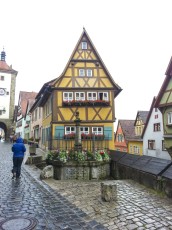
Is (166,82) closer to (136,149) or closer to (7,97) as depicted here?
(136,149)

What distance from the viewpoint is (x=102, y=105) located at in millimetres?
20875

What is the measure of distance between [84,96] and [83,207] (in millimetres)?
15832

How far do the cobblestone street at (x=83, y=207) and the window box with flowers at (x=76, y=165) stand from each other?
324 cm

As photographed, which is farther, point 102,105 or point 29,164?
point 102,105

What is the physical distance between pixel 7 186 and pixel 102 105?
14.3m

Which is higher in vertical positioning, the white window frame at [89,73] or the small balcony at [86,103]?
the white window frame at [89,73]

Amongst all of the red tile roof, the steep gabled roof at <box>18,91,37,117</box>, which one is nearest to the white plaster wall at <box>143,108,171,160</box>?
the steep gabled roof at <box>18,91,37,117</box>

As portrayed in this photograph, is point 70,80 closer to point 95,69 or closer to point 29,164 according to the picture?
point 95,69

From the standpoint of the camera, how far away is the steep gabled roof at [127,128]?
3786 cm

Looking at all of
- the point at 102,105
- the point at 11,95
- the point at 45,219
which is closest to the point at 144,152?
the point at 102,105

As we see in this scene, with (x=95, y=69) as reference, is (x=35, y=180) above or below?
below

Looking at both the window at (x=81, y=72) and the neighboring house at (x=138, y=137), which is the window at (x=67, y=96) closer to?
the window at (x=81, y=72)

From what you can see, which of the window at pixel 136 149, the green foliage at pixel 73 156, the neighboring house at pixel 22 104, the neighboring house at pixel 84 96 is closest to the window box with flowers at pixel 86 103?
the neighboring house at pixel 84 96

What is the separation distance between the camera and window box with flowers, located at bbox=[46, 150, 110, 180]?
11375mm
